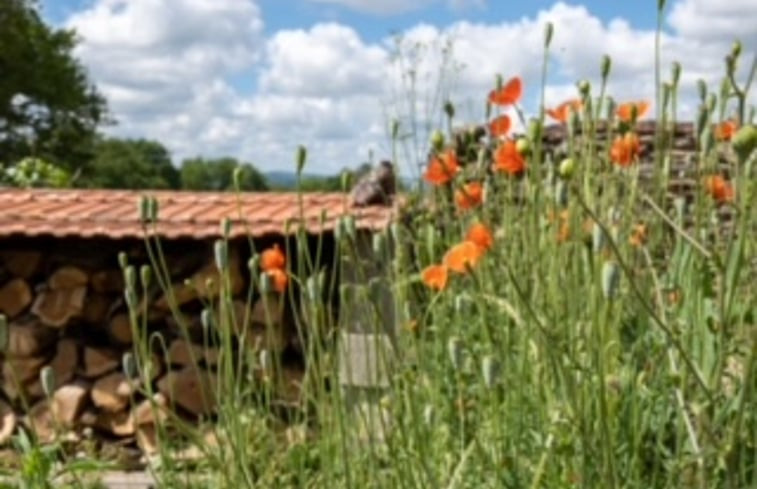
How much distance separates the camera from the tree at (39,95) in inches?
715

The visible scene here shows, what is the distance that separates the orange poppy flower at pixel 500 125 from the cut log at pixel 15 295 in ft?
10.8

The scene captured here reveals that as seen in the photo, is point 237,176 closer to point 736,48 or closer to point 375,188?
point 736,48

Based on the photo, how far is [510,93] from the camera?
6.41 feet

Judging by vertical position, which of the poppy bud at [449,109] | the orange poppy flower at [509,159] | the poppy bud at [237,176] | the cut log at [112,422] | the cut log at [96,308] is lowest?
the cut log at [112,422]

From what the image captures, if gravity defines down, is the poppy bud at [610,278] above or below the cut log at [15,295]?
above

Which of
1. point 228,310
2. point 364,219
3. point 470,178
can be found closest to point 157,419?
point 228,310

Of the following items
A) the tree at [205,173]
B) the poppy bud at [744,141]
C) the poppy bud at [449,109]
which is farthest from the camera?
the tree at [205,173]

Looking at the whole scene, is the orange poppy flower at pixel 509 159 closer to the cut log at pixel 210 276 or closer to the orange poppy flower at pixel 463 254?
the orange poppy flower at pixel 463 254

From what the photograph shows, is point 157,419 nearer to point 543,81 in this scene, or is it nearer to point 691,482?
point 691,482

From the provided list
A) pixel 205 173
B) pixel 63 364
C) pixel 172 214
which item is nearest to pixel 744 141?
pixel 172 214

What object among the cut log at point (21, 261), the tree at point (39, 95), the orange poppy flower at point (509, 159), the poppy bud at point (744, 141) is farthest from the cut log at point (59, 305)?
the tree at point (39, 95)

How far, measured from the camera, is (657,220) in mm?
2309

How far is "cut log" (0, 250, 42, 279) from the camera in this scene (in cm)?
496

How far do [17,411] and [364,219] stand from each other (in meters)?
1.61
